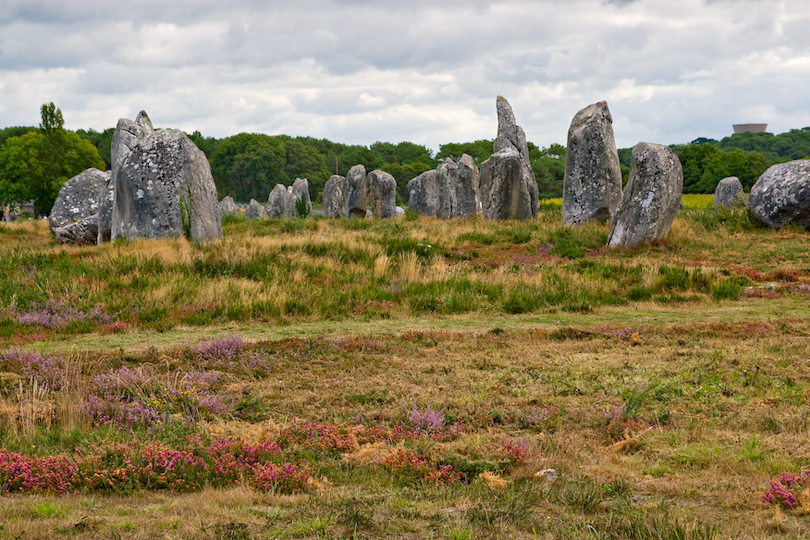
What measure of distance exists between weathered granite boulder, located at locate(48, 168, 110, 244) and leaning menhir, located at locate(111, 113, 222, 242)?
11.8 ft

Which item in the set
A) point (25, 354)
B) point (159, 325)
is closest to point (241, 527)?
point (25, 354)

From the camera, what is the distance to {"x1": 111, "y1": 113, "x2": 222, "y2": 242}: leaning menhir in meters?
18.5

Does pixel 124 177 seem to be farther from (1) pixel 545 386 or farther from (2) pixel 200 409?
(1) pixel 545 386

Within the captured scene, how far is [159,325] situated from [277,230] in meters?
13.8

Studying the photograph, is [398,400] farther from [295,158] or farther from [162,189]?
[295,158]

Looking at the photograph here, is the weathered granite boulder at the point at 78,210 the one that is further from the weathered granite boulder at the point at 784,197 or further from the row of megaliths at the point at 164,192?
the weathered granite boulder at the point at 784,197

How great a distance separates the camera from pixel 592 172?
77.4ft

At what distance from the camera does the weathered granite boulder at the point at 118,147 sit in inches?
822

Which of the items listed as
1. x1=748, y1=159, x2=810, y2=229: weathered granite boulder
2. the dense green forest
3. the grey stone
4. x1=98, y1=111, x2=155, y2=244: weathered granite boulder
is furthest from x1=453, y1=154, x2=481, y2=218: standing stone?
the dense green forest

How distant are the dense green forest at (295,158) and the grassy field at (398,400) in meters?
42.7

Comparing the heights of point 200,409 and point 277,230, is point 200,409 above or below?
below

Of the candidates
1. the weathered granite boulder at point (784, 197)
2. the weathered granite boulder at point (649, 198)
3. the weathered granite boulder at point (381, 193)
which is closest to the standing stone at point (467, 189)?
the weathered granite boulder at point (381, 193)

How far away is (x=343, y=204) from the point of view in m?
40.9

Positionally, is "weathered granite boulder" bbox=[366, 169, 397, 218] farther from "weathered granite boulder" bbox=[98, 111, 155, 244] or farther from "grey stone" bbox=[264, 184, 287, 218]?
"weathered granite boulder" bbox=[98, 111, 155, 244]
